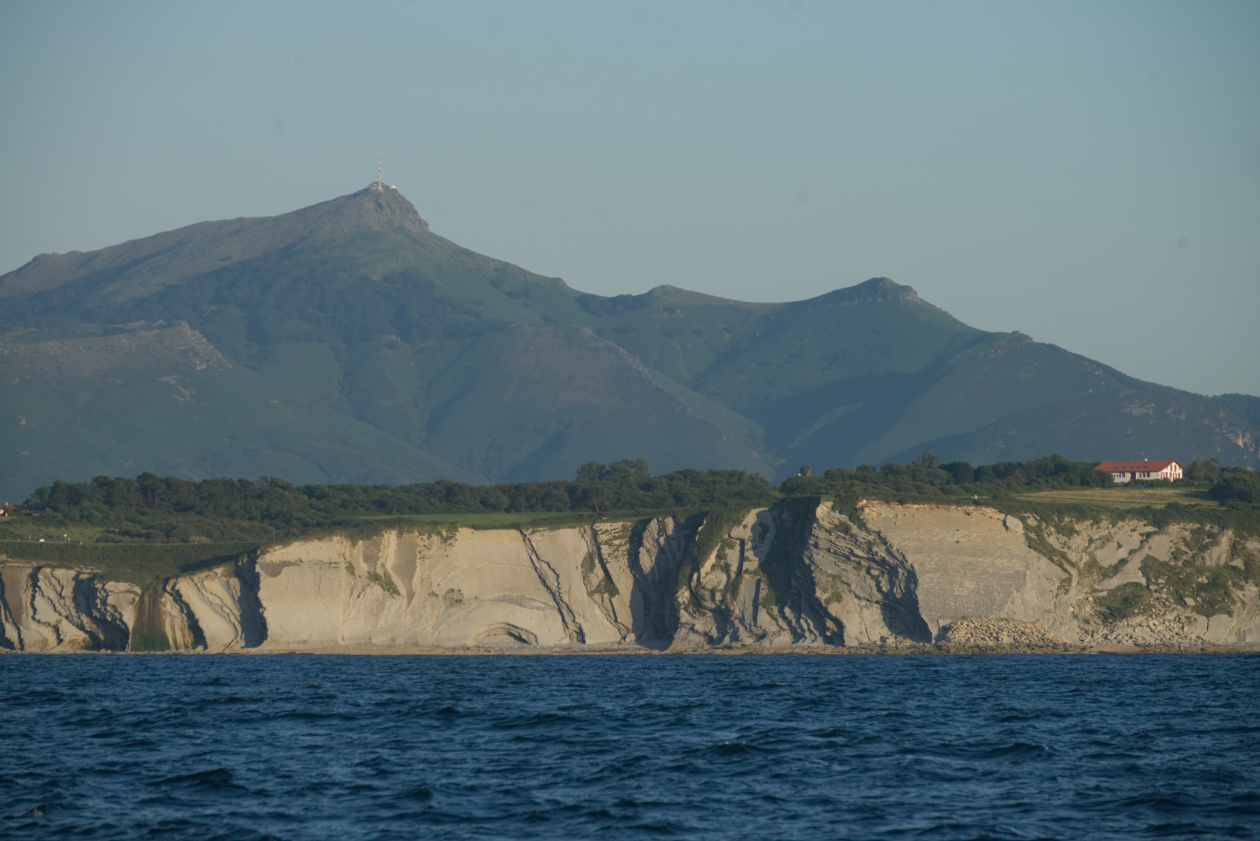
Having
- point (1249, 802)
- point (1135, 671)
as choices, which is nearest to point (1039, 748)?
point (1249, 802)

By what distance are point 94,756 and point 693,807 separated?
14.6 m

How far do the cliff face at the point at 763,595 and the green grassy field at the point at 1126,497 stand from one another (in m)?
8.71

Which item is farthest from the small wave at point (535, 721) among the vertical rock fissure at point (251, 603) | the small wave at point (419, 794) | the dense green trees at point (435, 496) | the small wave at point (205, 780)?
the dense green trees at point (435, 496)

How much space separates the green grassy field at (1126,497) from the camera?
308ft

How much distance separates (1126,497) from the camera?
3841 inches

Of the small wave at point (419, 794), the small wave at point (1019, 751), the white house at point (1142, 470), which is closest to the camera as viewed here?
the small wave at point (419, 794)

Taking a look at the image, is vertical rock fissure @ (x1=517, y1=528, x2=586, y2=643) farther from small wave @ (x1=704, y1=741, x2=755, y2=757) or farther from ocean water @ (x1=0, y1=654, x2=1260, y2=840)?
small wave @ (x1=704, y1=741, x2=755, y2=757)

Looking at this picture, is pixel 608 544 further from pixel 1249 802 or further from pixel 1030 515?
pixel 1249 802

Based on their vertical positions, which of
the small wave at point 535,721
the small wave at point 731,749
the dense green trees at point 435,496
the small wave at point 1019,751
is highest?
the dense green trees at point 435,496

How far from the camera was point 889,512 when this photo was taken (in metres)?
82.2

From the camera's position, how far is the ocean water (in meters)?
24.7

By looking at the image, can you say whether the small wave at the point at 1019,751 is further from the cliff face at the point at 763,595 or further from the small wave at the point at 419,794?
the cliff face at the point at 763,595

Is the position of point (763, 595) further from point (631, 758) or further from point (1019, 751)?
point (631, 758)

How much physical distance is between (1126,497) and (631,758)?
243 ft
